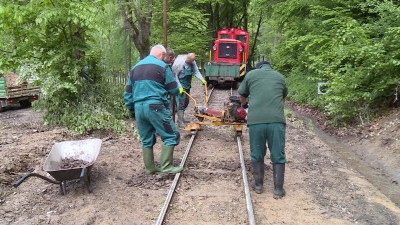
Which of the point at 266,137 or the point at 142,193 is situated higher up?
the point at 266,137

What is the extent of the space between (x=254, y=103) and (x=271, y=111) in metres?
0.28

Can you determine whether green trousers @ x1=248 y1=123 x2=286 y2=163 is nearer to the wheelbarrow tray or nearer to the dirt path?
the dirt path

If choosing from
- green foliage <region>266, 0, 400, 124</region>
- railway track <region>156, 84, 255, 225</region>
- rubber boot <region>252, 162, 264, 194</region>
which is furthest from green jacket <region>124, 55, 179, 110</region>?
green foliage <region>266, 0, 400, 124</region>

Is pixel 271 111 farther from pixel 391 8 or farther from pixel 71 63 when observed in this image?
pixel 71 63

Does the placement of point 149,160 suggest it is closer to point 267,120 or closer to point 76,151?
point 76,151

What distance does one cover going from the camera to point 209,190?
5.80 metres

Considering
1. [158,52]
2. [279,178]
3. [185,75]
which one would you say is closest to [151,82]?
[158,52]

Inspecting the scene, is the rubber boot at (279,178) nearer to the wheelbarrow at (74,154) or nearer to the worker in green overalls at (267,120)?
the worker in green overalls at (267,120)

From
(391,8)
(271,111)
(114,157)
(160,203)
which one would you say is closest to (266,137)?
(271,111)

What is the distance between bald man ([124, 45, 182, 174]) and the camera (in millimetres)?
5855

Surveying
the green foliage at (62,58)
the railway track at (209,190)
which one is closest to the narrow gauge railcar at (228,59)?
the green foliage at (62,58)

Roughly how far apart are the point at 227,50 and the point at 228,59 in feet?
1.56

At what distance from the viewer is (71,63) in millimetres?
9461

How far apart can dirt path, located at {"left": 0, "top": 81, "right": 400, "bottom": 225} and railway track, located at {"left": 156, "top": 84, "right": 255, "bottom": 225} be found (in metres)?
0.01
